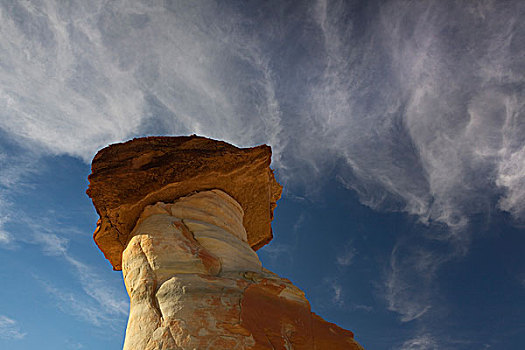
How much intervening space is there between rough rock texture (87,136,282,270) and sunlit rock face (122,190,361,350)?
890 millimetres

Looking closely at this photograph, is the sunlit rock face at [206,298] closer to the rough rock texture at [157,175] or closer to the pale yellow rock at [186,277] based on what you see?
the pale yellow rock at [186,277]

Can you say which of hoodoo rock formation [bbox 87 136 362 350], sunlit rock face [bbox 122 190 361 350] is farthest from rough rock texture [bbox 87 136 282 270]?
sunlit rock face [bbox 122 190 361 350]

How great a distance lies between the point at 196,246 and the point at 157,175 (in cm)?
211

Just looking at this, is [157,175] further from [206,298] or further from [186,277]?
[206,298]

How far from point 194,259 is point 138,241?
1101mm

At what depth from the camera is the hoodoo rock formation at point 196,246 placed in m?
4.39

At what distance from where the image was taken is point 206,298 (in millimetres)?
4582

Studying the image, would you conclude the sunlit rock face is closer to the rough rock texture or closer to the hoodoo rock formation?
the hoodoo rock formation

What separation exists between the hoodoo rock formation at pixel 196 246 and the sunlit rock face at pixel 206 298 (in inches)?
0.6

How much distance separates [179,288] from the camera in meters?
4.66

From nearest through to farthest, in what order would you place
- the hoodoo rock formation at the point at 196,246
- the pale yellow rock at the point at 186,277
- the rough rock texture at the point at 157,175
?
the pale yellow rock at the point at 186,277, the hoodoo rock formation at the point at 196,246, the rough rock texture at the point at 157,175

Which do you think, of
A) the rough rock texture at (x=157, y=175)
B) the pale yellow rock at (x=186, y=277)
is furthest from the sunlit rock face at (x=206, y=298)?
the rough rock texture at (x=157, y=175)

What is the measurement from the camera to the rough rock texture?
699 centimetres

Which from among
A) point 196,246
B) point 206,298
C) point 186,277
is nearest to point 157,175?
point 196,246
